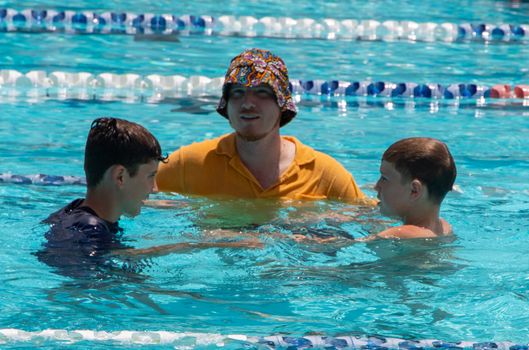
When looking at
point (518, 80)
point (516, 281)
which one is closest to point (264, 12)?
point (518, 80)

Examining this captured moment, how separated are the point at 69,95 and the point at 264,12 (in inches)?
206

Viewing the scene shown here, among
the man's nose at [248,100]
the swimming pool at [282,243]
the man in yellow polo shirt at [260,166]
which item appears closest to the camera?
the swimming pool at [282,243]

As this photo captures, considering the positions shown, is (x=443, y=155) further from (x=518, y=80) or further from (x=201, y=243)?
(x=518, y=80)

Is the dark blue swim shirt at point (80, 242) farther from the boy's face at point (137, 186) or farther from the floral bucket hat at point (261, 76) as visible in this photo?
the floral bucket hat at point (261, 76)

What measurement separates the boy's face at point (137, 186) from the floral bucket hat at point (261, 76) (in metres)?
1.04

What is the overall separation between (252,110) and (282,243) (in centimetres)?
77

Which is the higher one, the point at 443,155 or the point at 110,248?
the point at 443,155

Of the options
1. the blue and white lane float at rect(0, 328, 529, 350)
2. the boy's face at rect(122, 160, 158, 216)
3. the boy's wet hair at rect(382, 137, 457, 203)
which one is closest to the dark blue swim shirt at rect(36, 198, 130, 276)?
the boy's face at rect(122, 160, 158, 216)

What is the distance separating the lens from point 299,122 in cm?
895

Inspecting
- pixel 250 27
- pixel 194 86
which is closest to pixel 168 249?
pixel 194 86

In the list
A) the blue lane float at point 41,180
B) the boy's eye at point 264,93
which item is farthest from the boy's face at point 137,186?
the blue lane float at point 41,180

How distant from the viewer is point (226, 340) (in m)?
4.23

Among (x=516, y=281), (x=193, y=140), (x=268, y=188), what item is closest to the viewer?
(x=516, y=281)

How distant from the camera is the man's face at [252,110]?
18.5 feet
